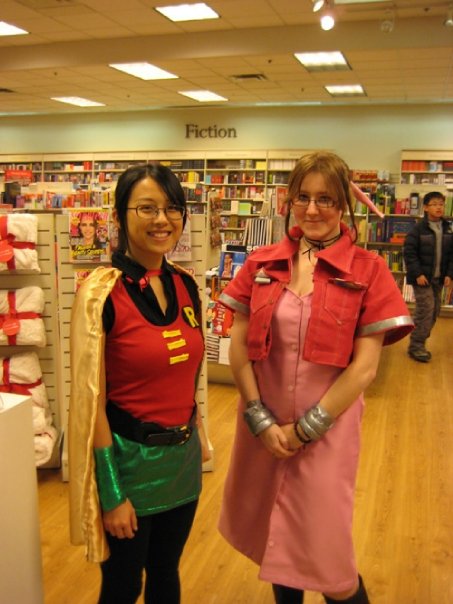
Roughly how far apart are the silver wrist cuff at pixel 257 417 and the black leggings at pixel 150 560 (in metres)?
0.26

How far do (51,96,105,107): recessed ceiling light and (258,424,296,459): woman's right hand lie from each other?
373 inches

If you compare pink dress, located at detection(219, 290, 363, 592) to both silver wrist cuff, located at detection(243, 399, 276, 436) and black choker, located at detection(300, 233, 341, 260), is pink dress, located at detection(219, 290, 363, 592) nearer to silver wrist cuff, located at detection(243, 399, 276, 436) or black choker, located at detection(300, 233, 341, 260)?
silver wrist cuff, located at detection(243, 399, 276, 436)

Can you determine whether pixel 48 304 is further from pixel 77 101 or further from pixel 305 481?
pixel 77 101

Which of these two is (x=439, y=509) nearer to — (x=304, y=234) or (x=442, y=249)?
(x=304, y=234)

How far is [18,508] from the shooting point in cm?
153

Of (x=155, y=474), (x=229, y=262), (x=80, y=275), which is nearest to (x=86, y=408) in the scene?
(x=155, y=474)

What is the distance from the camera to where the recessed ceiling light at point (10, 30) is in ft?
20.9

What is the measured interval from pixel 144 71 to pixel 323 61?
2565 mm

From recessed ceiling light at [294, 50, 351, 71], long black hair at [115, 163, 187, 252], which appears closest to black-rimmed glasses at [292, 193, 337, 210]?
long black hair at [115, 163, 187, 252]

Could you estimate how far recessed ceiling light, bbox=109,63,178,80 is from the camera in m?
7.39

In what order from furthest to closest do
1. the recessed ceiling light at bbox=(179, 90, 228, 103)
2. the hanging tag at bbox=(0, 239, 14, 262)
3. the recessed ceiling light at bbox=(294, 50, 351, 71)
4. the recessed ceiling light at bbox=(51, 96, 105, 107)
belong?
the recessed ceiling light at bbox=(51, 96, 105, 107), the recessed ceiling light at bbox=(179, 90, 228, 103), the recessed ceiling light at bbox=(294, 50, 351, 71), the hanging tag at bbox=(0, 239, 14, 262)

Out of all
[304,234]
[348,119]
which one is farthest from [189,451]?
[348,119]

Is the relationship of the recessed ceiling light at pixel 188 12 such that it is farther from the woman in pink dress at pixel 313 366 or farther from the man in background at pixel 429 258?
the woman in pink dress at pixel 313 366

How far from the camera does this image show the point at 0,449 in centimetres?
147
